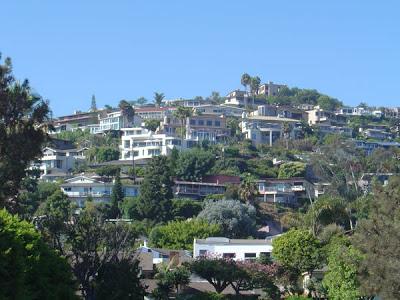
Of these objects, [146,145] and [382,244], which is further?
[146,145]

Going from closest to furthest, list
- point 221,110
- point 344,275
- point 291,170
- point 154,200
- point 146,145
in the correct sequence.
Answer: point 344,275 < point 154,200 < point 291,170 < point 146,145 < point 221,110

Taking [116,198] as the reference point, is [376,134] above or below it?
above

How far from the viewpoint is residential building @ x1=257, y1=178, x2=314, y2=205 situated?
120m

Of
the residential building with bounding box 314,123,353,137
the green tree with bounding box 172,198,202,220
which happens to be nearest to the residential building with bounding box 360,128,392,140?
the residential building with bounding box 314,123,353,137

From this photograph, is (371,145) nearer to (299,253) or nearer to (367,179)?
(367,179)

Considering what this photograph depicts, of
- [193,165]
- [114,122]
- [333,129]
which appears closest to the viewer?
[193,165]

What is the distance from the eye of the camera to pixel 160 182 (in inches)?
4001

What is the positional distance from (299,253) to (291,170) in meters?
66.8

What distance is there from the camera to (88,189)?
115 metres

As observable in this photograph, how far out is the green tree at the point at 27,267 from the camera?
1038 inches

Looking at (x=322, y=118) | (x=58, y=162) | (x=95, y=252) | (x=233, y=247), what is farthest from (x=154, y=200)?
(x=322, y=118)

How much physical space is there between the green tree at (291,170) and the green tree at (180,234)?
43.7 meters

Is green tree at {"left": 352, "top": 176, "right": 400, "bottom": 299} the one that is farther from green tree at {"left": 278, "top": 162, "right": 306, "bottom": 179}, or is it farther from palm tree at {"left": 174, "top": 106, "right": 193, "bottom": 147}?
palm tree at {"left": 174, "top": 106, "right": 193, "bottom": 147}

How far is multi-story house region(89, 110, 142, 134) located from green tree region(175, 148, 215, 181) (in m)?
38.2
